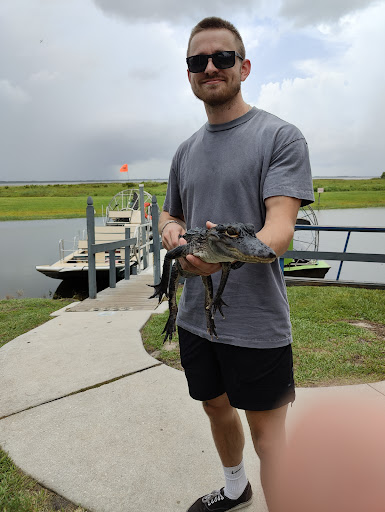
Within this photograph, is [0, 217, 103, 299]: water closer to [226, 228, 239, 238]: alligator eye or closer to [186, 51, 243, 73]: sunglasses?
[186, 51, 243, 73]: sunglasses

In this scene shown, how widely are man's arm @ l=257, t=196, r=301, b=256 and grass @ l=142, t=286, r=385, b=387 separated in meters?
2.10

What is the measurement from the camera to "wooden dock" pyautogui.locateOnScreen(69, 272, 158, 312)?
19.3ft

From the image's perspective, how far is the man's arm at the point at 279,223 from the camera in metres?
1.33

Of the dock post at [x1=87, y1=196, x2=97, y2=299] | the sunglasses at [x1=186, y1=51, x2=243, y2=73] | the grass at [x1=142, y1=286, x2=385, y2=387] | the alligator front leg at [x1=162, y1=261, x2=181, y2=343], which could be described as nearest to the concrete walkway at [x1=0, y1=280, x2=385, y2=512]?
the grass at [x1=142, y1=286, x2=385, y2=387]

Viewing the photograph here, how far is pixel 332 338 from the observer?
13.6ft

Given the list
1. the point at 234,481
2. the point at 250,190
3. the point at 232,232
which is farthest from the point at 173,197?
the point at 234,481

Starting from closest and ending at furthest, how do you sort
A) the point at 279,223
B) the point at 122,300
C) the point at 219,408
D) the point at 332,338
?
the point at 279,223 < the point at 219,408 < the point at 332,338 < the point at 122,300

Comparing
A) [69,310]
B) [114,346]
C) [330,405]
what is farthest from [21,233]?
[330,405]

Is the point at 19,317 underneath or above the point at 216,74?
underneath

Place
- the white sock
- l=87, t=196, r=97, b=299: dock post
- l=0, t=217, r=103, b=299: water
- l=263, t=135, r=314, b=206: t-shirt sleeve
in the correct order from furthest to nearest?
l=0, t=217, r=103, b=299: water < l=87, t=196, r=97, b=299: dock post < the white sock < l=263, t=135, r=314, b=206: t-shirt sleeve

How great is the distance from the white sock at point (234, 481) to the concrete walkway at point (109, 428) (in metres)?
0.12

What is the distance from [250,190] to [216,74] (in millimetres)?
480

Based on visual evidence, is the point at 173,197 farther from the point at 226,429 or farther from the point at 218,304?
the point at 226,429

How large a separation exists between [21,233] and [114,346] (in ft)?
83.0
